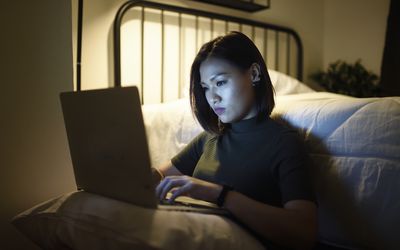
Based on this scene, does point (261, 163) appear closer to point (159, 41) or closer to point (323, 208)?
point (323, 208)

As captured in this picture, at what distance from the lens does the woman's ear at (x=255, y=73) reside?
0.94 metres

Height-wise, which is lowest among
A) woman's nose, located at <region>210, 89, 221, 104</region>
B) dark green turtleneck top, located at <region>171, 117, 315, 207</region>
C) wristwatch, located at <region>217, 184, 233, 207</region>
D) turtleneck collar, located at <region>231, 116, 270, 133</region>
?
wristwatch, located at <region>217, 184, 233, 207</region>

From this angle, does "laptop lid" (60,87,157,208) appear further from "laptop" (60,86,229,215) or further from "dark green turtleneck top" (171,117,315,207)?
"dark green turtleneck top" (171,117,315,207)

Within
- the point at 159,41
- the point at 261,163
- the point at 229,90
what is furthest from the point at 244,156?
the point at 159,41

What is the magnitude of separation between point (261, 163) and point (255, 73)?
0.25 m

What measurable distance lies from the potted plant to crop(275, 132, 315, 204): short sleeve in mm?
1724

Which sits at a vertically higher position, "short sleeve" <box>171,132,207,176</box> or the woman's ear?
the woman's ear

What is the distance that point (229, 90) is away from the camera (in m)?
0.92

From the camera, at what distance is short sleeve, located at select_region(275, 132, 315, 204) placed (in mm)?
742

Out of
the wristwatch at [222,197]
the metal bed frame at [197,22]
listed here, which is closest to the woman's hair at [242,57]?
the wristwatch at [222,197]

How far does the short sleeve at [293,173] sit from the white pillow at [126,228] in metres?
0.12

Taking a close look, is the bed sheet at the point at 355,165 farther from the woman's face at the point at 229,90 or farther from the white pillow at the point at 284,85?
the white pillow at the point at 284,85

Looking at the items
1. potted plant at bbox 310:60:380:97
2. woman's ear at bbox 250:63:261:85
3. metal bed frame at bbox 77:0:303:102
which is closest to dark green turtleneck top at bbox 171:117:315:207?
woman's ear at bbox 250:63:261:85

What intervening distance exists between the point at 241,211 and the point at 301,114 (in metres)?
0.34
